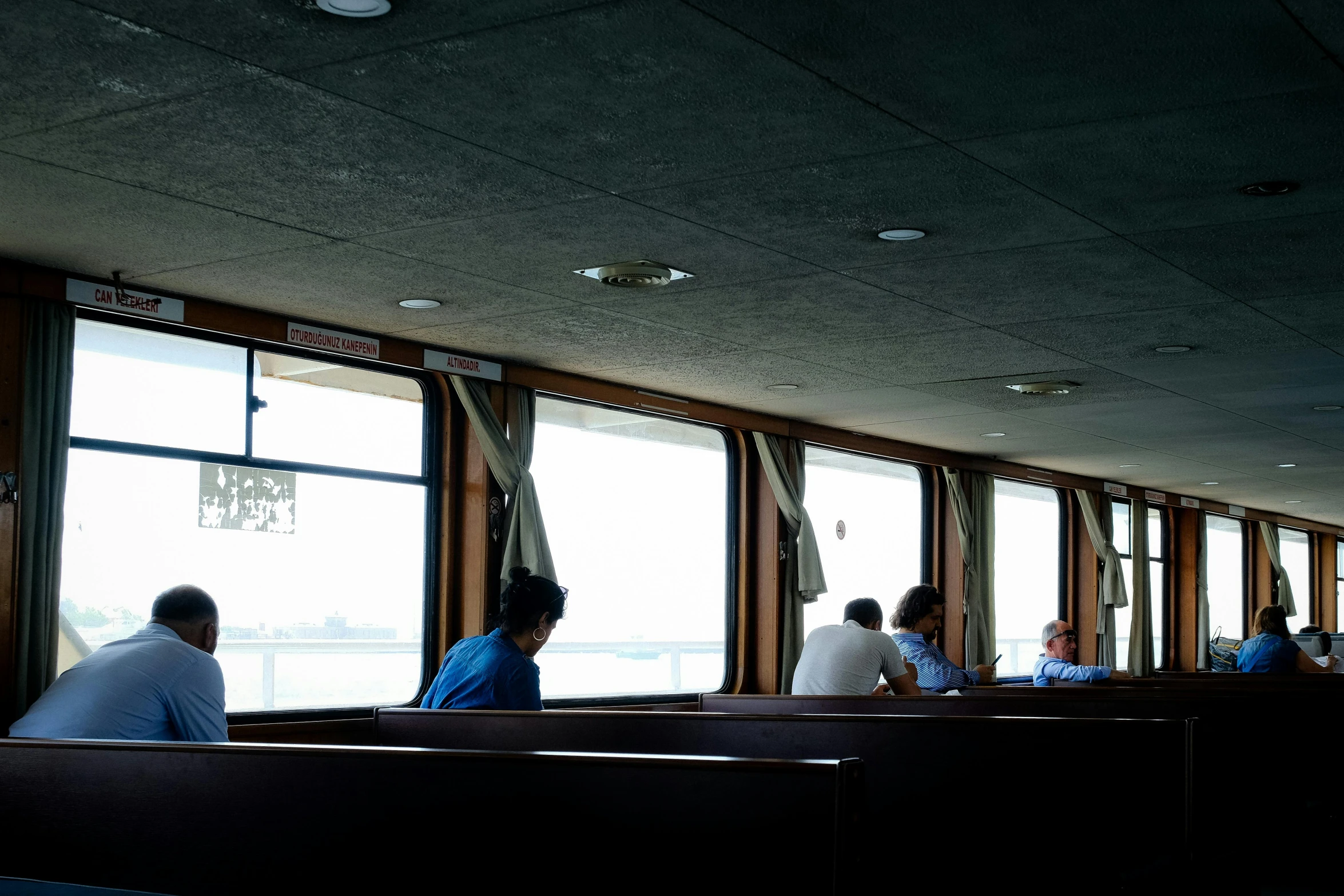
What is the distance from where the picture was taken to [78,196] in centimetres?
441

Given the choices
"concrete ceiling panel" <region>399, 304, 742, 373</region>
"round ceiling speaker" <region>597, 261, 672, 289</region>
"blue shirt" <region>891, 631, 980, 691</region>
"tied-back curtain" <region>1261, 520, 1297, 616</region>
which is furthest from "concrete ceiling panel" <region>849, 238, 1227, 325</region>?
"tied-back curtain" <region>1261, 520, 1297, 616</region>

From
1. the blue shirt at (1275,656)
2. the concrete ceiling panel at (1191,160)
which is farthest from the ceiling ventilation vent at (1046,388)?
the concrete ceiling panel at (1191,160)

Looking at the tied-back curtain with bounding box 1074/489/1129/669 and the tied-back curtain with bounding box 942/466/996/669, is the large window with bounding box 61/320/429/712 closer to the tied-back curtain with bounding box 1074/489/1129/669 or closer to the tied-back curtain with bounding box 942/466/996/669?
the tied-back curtain with bounding box 942/466/996/669

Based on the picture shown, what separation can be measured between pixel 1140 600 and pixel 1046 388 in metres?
7.27

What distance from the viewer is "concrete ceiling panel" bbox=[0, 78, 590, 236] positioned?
3.64 m

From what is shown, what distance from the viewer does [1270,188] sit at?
4168 mm

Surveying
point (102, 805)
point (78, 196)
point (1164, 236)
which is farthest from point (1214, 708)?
point (78, 196)

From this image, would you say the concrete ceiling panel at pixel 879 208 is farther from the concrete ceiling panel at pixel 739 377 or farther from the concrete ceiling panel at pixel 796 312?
the concrete ceiling panel at pixel 739 377

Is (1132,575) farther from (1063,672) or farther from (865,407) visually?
(1063,672)

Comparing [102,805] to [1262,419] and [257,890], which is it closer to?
[257,890]

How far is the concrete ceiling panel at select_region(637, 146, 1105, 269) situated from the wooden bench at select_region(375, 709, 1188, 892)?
160cm

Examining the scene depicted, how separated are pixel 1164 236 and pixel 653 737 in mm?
2494

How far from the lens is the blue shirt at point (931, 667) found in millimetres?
6699

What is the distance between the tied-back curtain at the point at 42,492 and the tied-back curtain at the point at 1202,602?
42.9 feet
